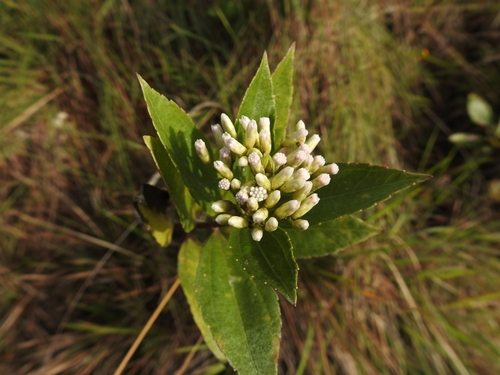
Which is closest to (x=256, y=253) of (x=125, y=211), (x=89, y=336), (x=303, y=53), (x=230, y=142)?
(x=230, y=142)

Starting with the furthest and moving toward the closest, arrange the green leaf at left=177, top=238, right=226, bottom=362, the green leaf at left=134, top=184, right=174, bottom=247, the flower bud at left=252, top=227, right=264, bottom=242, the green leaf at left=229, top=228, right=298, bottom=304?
the green leaf at left=177, top=238, right=226, bottom=362, the green leaf at left=134, top=184, right=174, bottom=247, the flower bud at left=252, top=227, right=264, bottom=242, the green leaf at left=229, top=228, right=298, bottom=304

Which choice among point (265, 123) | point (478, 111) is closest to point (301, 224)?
point (265, 123)

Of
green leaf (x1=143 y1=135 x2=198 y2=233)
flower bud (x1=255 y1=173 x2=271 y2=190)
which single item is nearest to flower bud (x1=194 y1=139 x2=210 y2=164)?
green leaf (x1=143 y1=135 x2=198 y2=233)

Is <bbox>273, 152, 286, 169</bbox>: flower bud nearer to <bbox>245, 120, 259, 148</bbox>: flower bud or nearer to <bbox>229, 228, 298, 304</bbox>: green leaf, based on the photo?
<bbox>245, 120, 259, 148</bbox>: flower bud

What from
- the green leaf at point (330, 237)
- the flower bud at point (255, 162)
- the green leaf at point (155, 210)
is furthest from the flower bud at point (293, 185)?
the green leaf at point (155, 210)

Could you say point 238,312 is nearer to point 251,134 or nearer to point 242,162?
point 242,162

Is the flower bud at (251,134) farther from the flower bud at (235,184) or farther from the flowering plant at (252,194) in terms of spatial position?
the flower bud at (235,184)
